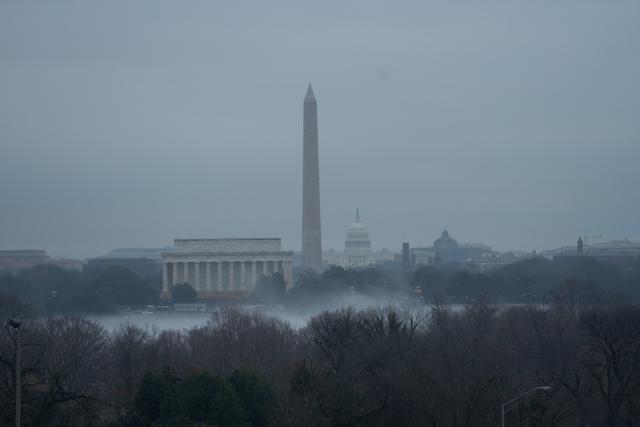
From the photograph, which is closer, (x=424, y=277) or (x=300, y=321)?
(x=300, y=321)

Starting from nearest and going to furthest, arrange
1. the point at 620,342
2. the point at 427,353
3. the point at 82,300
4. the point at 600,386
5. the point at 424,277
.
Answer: the point at 600,386 < the point at 427,353 < the point at 620,342 < the point at 82,300 < the point at 424,277

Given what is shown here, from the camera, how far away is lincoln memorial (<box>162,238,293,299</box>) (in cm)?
12731

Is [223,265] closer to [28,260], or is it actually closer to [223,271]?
[223,271]

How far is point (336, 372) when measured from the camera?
1818 inches

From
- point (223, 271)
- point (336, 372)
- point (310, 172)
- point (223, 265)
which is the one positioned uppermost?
point (310, 172)

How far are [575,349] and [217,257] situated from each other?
72.9 meters

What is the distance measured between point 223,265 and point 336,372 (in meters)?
83.3

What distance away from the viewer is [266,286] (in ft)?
370

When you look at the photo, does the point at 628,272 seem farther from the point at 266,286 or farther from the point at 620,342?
the point at 620,342

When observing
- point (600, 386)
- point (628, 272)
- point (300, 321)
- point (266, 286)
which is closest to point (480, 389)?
point (600, 386)

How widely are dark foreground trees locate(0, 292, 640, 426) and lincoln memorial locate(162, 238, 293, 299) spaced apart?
57.3 metres

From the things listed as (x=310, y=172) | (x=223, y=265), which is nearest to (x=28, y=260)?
(x=223, y=265)

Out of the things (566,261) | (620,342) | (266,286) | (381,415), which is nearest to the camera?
(381,415)

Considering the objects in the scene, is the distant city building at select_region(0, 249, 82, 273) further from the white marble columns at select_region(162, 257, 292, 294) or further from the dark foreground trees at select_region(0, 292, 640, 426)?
the dark foreground trees at select_region(0, 292, 640, 426)
